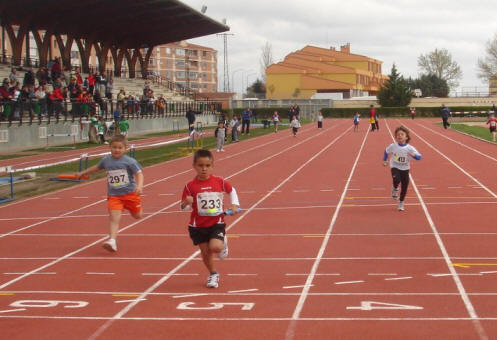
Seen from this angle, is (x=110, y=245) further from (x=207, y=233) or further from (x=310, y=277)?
(x=310, y=277)

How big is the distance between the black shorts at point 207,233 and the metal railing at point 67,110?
1016 inches

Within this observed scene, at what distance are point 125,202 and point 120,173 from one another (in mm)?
445

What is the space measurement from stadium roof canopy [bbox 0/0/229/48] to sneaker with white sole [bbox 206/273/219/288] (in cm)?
3829

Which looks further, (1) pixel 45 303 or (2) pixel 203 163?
(2) pixel 203 163

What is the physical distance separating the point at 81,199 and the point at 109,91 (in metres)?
28.5

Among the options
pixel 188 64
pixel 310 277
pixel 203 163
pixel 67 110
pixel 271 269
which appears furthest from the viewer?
pixel 188 64

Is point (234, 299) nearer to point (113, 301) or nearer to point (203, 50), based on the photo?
point (113, 301)

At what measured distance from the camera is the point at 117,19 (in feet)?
182

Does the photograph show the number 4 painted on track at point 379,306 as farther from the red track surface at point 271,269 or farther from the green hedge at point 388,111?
the green hedge at point 388,111

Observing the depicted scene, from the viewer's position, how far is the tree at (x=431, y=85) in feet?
419

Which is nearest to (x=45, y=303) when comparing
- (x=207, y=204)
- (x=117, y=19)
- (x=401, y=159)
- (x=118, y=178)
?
(x=207, y=204)

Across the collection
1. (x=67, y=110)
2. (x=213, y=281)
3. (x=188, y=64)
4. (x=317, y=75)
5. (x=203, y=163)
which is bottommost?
(x=213, y=281)

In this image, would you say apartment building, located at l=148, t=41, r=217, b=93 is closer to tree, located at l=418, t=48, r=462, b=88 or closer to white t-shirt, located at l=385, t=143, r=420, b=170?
tree, located at l=418, t=48, r=462, b=88

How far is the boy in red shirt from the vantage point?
7.98 metres
